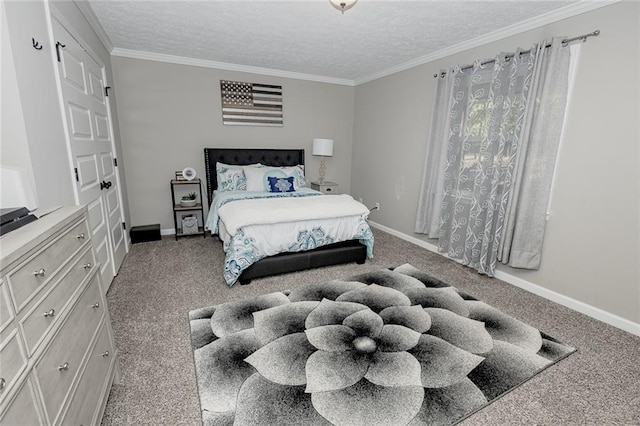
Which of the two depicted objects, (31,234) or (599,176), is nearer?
(31,234)

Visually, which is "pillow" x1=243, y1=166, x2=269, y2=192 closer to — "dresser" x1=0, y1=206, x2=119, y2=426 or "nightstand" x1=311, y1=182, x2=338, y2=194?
"nightstand" x1=311, y1=182, x2=338, y2=194

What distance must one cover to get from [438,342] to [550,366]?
0.67 meters

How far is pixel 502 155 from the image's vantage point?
291 centimetres

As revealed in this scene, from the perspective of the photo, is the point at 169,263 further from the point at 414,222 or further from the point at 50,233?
the point at 414,222

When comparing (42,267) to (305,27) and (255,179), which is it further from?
(255,179)

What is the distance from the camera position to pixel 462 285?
296cm

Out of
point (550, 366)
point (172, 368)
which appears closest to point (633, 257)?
point (550, 366)

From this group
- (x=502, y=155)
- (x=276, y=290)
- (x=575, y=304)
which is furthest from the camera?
(x=502, y=155)

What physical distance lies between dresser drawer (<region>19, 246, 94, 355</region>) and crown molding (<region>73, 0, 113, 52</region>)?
2.33m

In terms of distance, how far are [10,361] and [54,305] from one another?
298mm

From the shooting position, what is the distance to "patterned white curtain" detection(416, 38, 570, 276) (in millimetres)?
2592

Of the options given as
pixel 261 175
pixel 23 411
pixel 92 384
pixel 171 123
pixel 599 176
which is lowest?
pixel 92 384

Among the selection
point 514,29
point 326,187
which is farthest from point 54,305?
point 326,187

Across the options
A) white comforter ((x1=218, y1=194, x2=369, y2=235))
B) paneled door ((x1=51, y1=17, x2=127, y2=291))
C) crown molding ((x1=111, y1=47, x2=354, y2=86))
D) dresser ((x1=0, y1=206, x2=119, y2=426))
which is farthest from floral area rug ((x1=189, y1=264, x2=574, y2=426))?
crown molding ((x1=111, y1=47, x2=354, y2=86))
